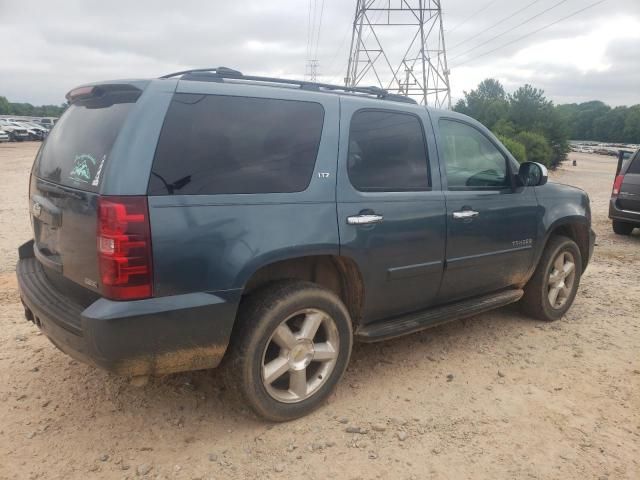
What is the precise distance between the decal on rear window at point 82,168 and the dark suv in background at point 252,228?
0.01 metres

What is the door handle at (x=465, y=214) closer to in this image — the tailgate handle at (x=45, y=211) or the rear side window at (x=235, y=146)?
the rear side window at (x=235, y=146)

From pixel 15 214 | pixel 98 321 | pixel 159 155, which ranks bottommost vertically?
pixel 15 214

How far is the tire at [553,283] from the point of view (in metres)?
4.59

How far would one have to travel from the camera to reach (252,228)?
2.70 m

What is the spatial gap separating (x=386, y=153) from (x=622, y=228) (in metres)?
7.60

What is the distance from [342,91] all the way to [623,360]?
288 centimetres

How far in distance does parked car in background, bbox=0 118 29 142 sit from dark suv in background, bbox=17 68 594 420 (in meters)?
43.5

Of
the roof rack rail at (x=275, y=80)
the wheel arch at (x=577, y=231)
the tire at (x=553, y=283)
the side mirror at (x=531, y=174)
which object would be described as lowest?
the tire at (x=553, y=283)

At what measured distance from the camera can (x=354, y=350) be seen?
407cm

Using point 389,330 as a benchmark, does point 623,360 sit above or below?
below

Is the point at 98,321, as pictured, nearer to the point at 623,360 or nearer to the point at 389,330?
the point at 389,330

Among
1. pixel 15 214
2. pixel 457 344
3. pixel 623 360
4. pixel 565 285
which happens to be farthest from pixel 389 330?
pixel 15 214

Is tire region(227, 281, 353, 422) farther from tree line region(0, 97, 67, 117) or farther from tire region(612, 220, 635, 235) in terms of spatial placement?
tree line region(0, 97, 67, 117)

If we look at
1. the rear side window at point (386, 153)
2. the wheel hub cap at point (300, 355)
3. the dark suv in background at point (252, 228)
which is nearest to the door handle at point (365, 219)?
the dark suv in background at point (252, 228)
